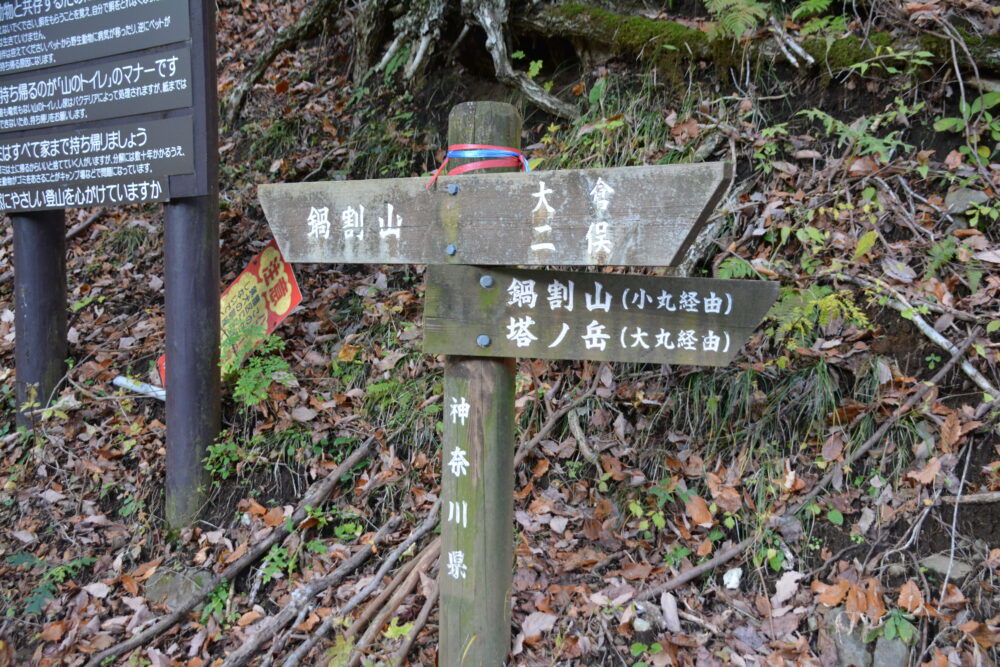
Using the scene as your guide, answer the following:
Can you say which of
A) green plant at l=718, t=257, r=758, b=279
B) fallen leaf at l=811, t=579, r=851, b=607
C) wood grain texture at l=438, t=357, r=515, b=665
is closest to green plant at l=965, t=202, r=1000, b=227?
green plant at l=718, t=257, r=758, b=279

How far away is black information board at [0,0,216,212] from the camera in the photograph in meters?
4.20

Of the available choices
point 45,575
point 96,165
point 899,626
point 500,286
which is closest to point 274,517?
point 45,575

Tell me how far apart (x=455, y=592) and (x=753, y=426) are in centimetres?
182

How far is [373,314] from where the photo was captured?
504cm

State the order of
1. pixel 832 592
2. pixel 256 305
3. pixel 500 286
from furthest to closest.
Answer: pixel 256 305, pixel 832 592, pixel 500 286

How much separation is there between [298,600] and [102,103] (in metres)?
3.24

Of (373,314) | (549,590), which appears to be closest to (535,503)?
(549,590)

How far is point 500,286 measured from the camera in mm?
2580

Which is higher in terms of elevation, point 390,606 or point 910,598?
point 910,598

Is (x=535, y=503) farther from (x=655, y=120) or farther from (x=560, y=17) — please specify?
(x=560, y=17)

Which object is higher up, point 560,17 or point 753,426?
point 560,17

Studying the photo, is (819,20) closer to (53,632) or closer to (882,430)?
(882,430)

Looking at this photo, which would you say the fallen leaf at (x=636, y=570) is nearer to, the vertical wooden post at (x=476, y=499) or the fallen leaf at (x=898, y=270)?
the vertical wooden post at (x=476, y=499)

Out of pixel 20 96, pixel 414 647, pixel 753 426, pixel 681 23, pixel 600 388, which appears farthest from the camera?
pixel 681 23
